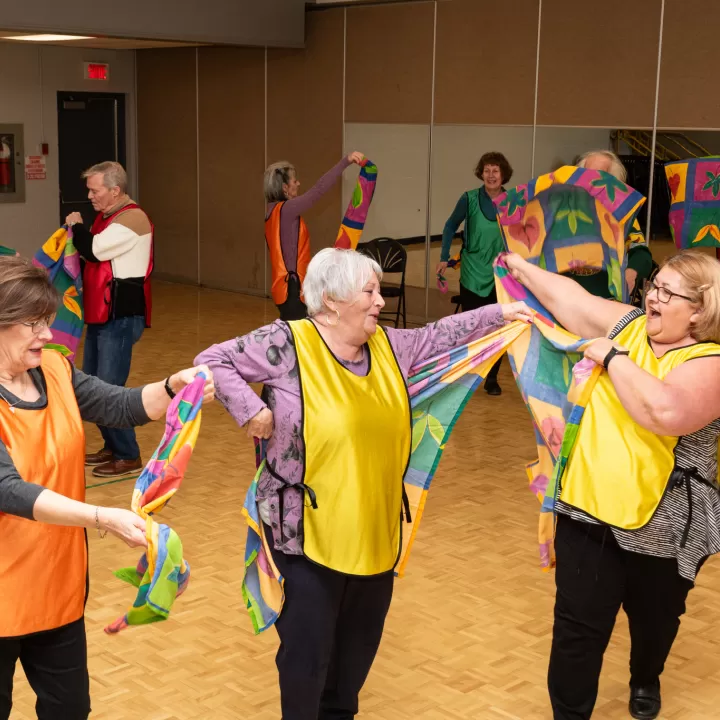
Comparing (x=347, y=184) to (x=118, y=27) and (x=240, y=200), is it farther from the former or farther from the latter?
(x=118, y=27)

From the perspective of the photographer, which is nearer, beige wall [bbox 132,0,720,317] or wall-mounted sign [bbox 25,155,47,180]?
beige wall [bbox 132,0,720,317]

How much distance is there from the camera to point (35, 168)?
44.8ft

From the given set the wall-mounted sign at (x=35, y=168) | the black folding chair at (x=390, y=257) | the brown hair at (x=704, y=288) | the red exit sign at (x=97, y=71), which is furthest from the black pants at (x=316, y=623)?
the red exit sign at (x=97, y=71)

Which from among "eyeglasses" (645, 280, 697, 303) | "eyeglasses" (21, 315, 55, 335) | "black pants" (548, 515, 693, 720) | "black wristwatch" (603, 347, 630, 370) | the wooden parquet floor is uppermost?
"eyeglasses" (645, 280, 697, 303)

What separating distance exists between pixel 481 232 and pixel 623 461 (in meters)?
5.48

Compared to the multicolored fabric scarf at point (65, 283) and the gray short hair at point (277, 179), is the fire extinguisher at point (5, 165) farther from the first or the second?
the multicolored fabric scarf at point (65, 283)

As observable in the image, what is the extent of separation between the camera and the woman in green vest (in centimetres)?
831

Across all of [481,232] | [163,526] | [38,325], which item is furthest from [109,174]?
[163,526]

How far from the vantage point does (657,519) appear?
10.2 ft

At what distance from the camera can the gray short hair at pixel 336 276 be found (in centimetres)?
299

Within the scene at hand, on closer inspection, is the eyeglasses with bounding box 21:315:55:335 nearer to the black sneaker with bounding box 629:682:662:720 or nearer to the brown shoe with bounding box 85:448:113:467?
the black sneaker with bounding box 629:682:662:720

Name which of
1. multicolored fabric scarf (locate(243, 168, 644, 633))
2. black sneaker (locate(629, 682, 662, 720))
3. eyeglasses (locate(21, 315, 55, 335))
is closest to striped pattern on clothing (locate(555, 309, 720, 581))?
multicolored fabric scarf (locate(243, 168, 644, 633))

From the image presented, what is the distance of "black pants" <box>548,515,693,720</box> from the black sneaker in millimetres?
406

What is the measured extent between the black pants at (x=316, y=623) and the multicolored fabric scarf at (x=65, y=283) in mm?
3246
